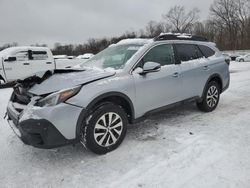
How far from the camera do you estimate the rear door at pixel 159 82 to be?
367 centimetres

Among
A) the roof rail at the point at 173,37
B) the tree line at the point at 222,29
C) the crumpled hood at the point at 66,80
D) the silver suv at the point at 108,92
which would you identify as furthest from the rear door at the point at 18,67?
the tree line at the point at 222,29

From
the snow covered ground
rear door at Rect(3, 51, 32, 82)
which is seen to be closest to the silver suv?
the snow covered ground

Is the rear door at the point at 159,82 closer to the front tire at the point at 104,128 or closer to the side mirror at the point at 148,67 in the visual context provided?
the side mirror at the point at 148,67

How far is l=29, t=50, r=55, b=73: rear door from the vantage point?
10.7m

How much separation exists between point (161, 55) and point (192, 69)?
0.82 metres

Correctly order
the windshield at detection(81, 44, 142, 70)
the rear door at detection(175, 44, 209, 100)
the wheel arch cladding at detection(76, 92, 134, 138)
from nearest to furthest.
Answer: the wheel arch cladding at detection(76, 92, 134, 138) → the windshield at detection(81, 44, 142, 70) → the rear door at detection(175, 44, 209, 100)

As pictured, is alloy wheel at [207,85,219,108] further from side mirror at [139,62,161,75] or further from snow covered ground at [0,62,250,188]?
side mirror at [139,62,161,75]

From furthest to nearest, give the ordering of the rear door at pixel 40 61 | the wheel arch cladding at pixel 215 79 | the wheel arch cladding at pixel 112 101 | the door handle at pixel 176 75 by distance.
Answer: the rear door at pixel 40 61
the wheel arch cladding at pixel 215 79
the door handle at pixel 176 75
the wheel arch cladding at pixel 112 101

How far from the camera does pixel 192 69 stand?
4551mm

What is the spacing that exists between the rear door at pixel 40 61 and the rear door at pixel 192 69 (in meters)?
7.74

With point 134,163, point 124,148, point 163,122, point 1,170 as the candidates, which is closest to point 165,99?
point 163,122

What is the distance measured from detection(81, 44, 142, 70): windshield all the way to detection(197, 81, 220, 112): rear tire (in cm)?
204

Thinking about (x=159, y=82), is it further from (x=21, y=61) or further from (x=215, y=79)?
(x=21, y=61)

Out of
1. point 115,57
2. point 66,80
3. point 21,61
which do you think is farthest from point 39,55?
point 66,80
